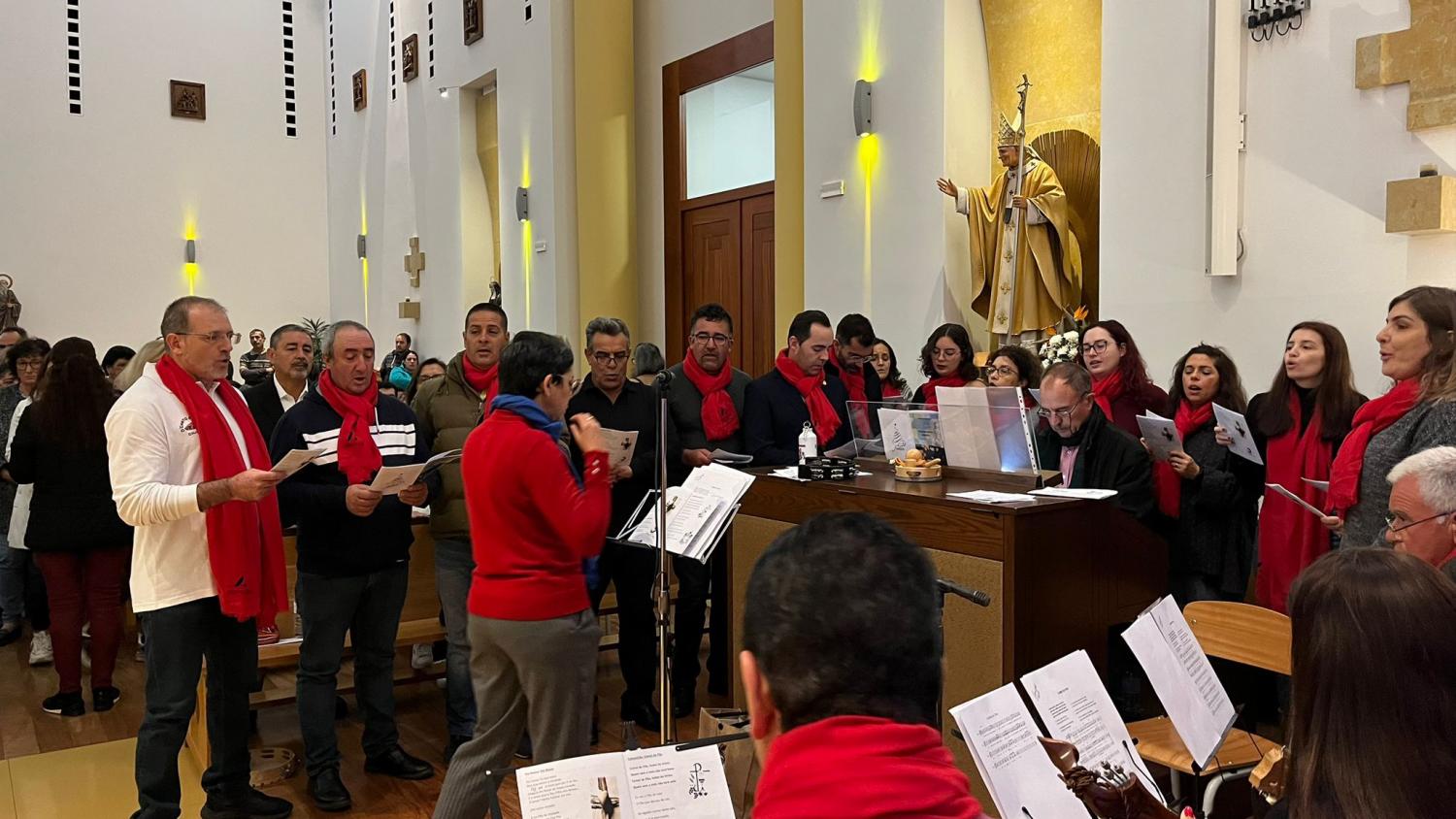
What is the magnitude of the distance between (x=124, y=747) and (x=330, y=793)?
126 cm

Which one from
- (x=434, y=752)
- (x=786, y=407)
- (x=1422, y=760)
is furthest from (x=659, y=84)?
(x=1422, y=760)

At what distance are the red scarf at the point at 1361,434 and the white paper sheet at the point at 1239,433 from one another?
1.21 feet

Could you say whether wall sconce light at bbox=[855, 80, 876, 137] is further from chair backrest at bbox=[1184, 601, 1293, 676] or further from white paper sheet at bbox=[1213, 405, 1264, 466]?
chair backrest at bbox=[1184, 601, 1293, 676]

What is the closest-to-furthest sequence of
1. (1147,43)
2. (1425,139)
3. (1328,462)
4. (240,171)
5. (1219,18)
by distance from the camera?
(1328,462)
(1425,139)
(1219,18)
(1147,43)
(240,171)

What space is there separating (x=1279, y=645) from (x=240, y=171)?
1659cm

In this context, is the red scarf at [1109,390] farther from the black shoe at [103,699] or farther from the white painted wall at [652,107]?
the white painted wall at [652,107]

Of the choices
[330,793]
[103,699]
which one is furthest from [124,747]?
[330,793]

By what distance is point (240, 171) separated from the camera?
54.1 feet

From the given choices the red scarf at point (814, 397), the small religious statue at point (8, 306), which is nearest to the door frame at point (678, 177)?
the red scarf at point (814, 397)

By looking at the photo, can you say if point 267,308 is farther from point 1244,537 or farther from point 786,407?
point 1244,537

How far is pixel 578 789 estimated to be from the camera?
7.13 feet

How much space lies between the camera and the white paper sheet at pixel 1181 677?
237cm

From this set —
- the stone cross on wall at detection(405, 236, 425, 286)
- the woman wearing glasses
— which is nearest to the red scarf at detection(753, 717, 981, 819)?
the woman wearing glasses

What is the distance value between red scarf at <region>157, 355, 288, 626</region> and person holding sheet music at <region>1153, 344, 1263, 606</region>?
3087mm
